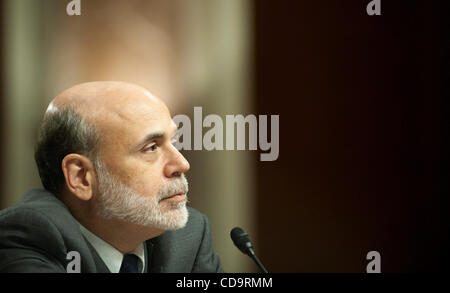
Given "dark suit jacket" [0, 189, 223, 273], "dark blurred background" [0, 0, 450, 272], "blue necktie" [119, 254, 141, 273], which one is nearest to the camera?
"dark suit jacket" [0, 189, 223, 273]

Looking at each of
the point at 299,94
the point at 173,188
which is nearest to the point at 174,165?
the point at 173,188

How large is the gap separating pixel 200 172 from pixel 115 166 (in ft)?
1.13

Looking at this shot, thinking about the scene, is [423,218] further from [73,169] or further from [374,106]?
[73,169]

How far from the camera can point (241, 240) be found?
1.55 meters

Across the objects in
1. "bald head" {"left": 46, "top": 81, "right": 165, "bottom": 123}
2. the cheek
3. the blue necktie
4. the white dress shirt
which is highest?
"bald head" {"left": 46, "top": 81, "right": 165, "bottom": 123}

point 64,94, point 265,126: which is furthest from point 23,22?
point 265,126

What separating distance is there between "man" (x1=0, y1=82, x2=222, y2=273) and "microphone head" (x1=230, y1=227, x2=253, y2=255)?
194mm

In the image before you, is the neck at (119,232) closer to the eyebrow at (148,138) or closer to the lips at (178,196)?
the lips at (178,196)

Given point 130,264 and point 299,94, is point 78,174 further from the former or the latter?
point 299,94

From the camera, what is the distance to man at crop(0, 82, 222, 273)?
1426 mm

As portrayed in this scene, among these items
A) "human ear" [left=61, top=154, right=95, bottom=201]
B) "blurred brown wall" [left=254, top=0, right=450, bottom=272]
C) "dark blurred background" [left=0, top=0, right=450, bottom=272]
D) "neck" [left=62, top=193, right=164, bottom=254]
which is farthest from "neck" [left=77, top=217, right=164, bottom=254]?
"blurred brown wall" [left=254, top=0, right=450, bottom=272]

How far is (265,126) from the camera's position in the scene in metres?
1.71

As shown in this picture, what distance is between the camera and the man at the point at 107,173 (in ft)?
4.68

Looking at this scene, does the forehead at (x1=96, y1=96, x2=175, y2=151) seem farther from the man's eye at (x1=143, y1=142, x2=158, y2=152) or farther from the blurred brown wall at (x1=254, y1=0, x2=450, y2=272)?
the blurred brown wall at (x1=254, y1=0, x2=450, y2=272)
